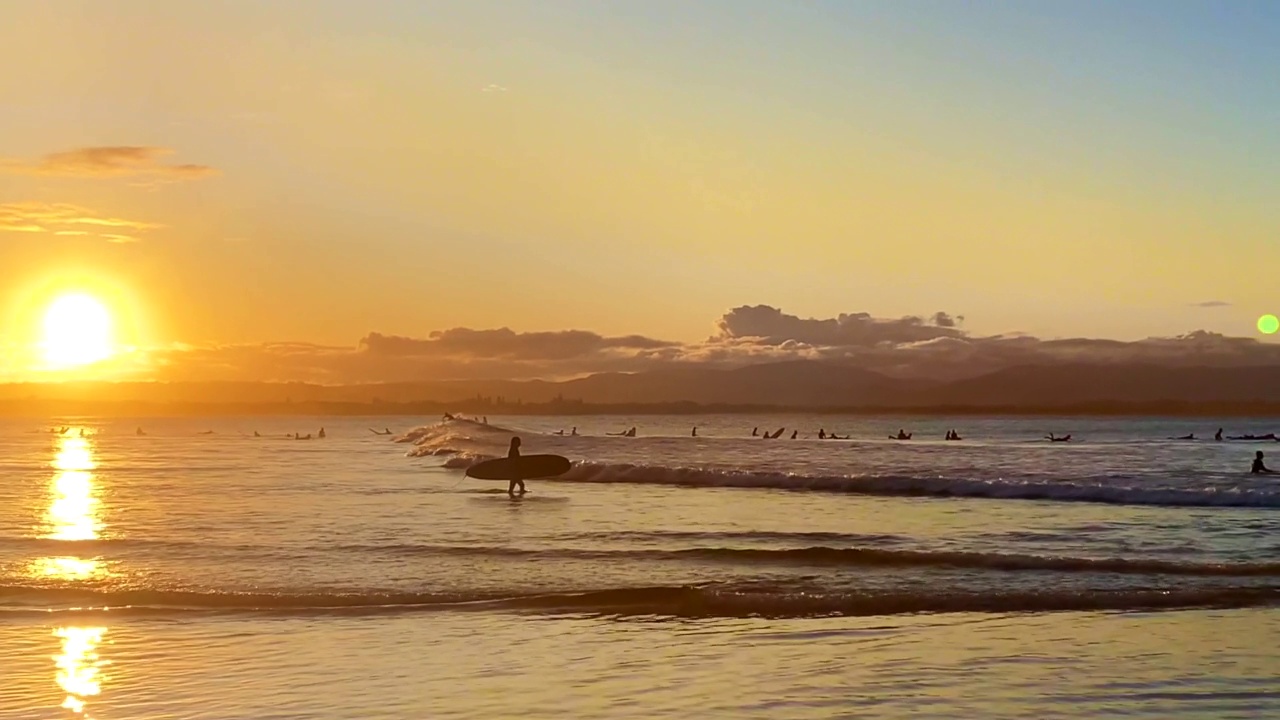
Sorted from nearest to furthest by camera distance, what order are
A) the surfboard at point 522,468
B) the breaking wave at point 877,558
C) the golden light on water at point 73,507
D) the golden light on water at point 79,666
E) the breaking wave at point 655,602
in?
the golden light on water at point 79,666
the breaking wave at point 655,602
the breaking wave at point 877,558
the golden light on water at point 73,507
the surfboard at point 522,468

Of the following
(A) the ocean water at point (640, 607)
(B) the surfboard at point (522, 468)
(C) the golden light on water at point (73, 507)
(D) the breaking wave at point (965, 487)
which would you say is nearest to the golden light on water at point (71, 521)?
(C) the golden light on water at point (73, 507)

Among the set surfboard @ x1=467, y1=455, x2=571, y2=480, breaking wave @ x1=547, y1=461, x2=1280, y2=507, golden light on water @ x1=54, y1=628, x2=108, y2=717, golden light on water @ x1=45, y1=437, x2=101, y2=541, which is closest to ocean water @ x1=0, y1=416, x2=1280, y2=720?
golden light on water @ x1=54, y1=628, x2=108, y2=717

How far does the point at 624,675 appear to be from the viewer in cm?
1347

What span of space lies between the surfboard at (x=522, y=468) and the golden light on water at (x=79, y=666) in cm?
2914

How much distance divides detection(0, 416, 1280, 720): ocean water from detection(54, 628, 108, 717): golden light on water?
56 millimetres

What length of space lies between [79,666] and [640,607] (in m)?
7.59

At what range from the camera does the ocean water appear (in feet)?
41.1

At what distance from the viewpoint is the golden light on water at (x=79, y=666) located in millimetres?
12500

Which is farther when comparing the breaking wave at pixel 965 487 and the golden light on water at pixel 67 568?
the breaking wave at pixel 965 487

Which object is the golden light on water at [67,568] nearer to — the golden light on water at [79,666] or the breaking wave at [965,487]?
the golden light on water at [79,666]

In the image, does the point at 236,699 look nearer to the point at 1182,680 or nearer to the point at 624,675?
the point at 624,675

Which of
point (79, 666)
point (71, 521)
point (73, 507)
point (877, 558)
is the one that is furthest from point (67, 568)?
point (73, 507)

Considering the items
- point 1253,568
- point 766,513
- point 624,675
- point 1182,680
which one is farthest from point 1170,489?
point 624,675

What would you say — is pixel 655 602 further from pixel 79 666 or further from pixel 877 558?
pixel 79 666
